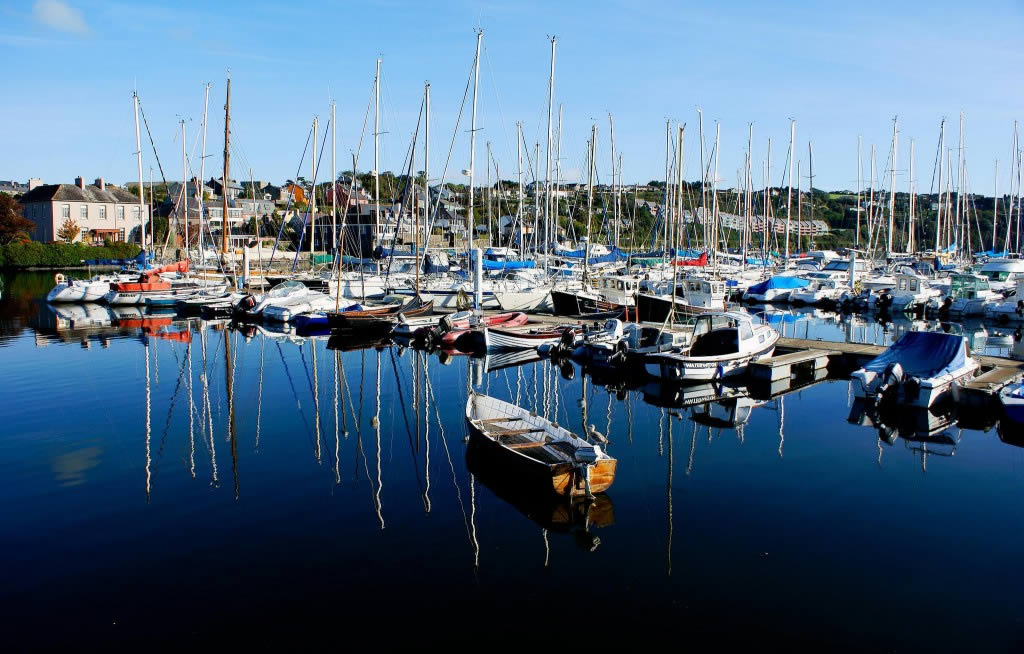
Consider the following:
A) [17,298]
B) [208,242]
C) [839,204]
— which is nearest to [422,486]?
[17,298]

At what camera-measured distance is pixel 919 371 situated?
23.2m

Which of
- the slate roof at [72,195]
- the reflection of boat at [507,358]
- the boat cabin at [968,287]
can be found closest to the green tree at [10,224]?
the slate roof at [72,195]

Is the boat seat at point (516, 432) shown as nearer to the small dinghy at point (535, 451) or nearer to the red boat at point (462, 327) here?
the small dinghy at point (535, 451)

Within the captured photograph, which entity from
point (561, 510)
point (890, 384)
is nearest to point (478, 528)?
point (561, 510)

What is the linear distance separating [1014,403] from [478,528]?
14.8 metres

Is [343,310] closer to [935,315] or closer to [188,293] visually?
[188,293]

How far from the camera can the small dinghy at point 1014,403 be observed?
20000 millimetres

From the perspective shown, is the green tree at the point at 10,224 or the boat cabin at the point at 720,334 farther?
the green tree at the point at 10,224

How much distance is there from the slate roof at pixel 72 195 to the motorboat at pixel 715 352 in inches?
3624

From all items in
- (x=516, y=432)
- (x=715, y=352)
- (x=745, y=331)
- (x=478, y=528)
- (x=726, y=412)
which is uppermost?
(x=745, y=331)

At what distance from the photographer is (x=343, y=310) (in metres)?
39.8

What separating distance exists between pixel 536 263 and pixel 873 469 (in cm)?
3495

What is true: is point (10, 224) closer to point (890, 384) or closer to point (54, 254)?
point (54, 254)

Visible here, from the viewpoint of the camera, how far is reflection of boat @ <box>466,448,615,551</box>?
13.5m
